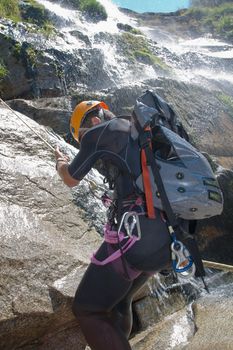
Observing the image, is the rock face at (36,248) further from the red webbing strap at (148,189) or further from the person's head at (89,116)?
the red webbing strap at (148,189)

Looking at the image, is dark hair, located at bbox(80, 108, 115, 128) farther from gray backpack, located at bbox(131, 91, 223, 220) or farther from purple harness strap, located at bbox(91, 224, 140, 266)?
purple harness strap, located at bbox(91, 224, 140, 266)

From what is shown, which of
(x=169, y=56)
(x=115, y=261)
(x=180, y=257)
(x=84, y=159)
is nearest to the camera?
(x=180, y=257)

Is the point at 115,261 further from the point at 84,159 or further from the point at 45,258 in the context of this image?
the point at 45,258

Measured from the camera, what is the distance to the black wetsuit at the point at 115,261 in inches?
120

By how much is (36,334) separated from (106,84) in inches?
533

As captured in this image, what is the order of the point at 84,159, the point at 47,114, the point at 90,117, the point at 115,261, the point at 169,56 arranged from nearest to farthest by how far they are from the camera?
the point at 115,261
the point at 84,159
the point at 90,117
the point at 47,114
the point at 169,56

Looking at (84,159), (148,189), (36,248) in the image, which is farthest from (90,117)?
(36,248)

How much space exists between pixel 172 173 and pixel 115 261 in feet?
2.40

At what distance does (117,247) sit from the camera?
3207mm

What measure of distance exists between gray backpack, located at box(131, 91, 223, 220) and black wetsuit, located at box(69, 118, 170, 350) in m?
0.10

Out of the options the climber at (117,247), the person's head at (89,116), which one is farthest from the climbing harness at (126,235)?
the person's head at (89,116)

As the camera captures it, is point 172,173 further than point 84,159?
No

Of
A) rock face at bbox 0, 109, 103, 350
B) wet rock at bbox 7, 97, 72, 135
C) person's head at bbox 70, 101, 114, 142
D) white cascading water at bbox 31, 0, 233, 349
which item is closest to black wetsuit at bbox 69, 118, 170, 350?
person's head at bbox 70, 101, 114, 142

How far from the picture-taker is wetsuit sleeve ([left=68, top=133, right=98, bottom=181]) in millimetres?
3248
